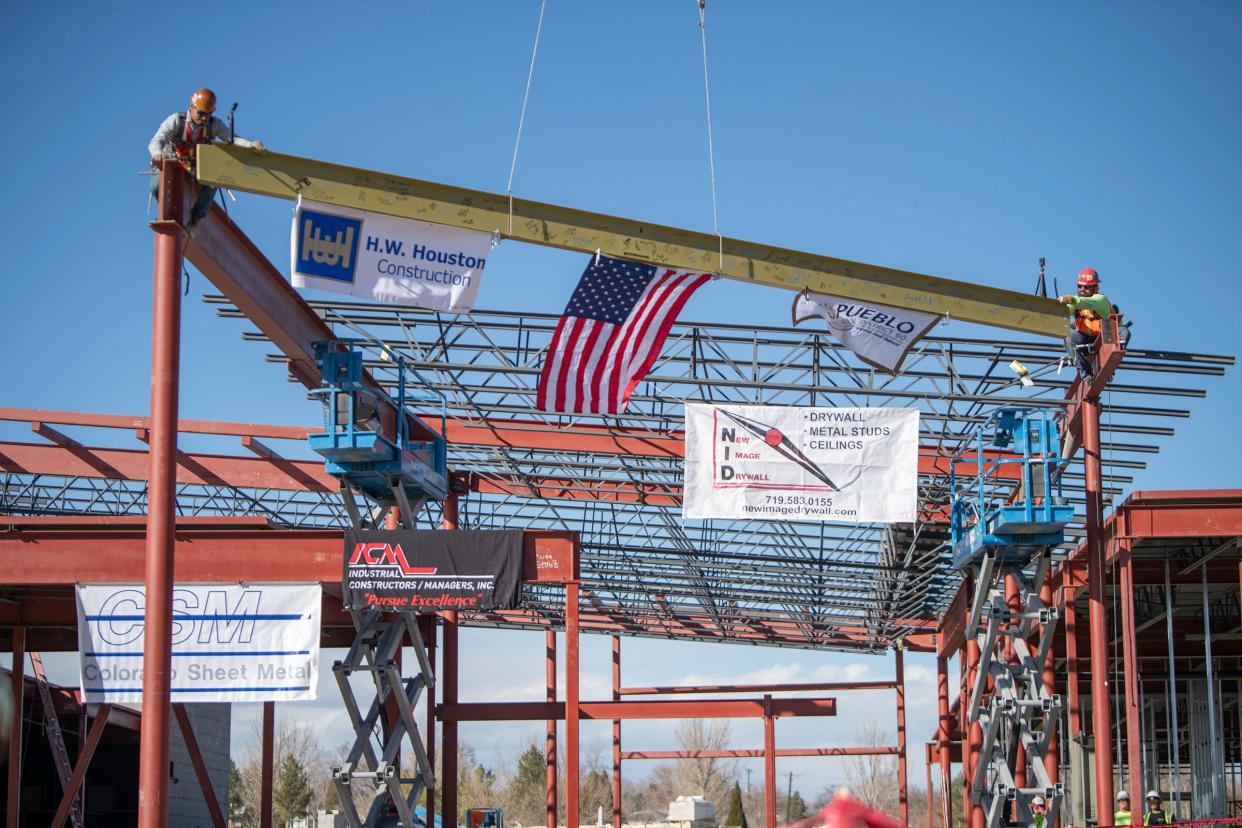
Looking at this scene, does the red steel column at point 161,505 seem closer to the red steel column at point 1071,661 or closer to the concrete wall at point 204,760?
the red steel column at point 1071,661

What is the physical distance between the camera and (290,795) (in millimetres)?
69188

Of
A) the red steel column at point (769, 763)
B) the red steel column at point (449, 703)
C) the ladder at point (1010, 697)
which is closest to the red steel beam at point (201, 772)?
the red steel column at point (449, 703)

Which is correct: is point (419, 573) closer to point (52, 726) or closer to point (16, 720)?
point (16, 720)

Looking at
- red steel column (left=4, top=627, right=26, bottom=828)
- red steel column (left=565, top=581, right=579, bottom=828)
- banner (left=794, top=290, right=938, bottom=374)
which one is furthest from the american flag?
red steel column (left=4, top=627, right=26, bottom=828)

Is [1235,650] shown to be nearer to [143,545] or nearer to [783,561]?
[783,561]

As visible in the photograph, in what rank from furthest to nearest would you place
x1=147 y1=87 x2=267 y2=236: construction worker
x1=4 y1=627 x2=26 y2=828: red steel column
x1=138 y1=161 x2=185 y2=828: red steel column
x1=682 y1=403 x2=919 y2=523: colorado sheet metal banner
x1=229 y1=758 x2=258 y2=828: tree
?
x1=229 y1=758 x2=258 y2=828: tree, x1=4 y1=627 x2=26 y2=828: red steel column, x1=682 y1=403 x2=919 y2=523: colorado sheet metal banner, x1=147 y1=87 x2=267 y2=236: construction worker, x1=138 y1=161 x2=185 y2=828: red steel column

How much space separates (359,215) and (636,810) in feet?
386

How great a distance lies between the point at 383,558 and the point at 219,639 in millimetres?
2911

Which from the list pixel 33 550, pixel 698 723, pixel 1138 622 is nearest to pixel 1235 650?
pixel 1138 622

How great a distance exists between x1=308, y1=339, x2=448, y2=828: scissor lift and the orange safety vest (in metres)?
10.5

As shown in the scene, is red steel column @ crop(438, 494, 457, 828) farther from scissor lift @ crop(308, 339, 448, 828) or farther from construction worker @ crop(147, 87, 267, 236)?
construction worker @ crop(147, 87, 267, 236)

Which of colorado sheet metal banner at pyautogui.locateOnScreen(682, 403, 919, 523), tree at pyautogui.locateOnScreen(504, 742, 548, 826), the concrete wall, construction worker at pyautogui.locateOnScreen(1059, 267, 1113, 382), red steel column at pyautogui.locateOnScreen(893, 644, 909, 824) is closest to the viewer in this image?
construction worker at pyautogui.locateOnScreen(1059, 267, 1113, 382)

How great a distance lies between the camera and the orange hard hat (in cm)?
1568

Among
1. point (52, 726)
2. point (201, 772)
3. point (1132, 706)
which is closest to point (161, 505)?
point (1132, 706)
